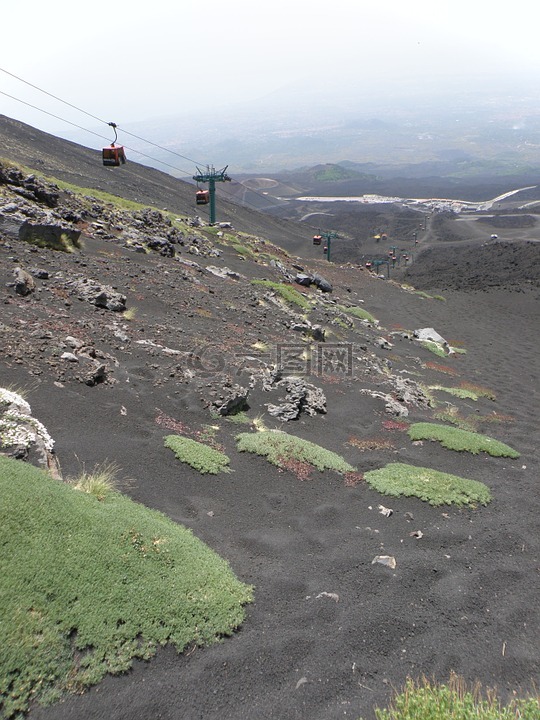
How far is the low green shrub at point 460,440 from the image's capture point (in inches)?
492

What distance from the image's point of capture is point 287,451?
35.1 ft

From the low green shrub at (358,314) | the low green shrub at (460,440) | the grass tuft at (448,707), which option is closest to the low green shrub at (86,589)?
the grass tuft at (448,707)

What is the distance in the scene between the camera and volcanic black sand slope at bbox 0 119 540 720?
18.9 feet

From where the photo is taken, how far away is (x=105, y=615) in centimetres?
548

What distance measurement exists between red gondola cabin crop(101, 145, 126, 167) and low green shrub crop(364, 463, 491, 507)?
24797mm

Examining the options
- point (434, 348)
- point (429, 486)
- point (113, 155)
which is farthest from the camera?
point (434, 348)

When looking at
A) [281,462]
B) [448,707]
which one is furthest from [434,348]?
[448,707]

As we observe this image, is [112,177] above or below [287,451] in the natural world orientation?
above

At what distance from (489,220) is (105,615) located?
145 m

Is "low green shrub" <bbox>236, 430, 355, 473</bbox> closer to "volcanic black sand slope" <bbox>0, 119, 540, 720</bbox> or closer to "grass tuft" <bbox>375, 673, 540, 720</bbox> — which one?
"volcanic black sand slope" <bbox>0, 119, 540, 720</bbox>

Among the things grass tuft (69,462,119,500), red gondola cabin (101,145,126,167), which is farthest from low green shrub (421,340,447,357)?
grass tuft (69,462,119,500)

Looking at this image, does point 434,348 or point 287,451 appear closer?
point 287,451

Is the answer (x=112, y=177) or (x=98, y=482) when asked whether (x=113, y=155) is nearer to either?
(x=98, y=482)

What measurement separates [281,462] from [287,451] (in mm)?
439
